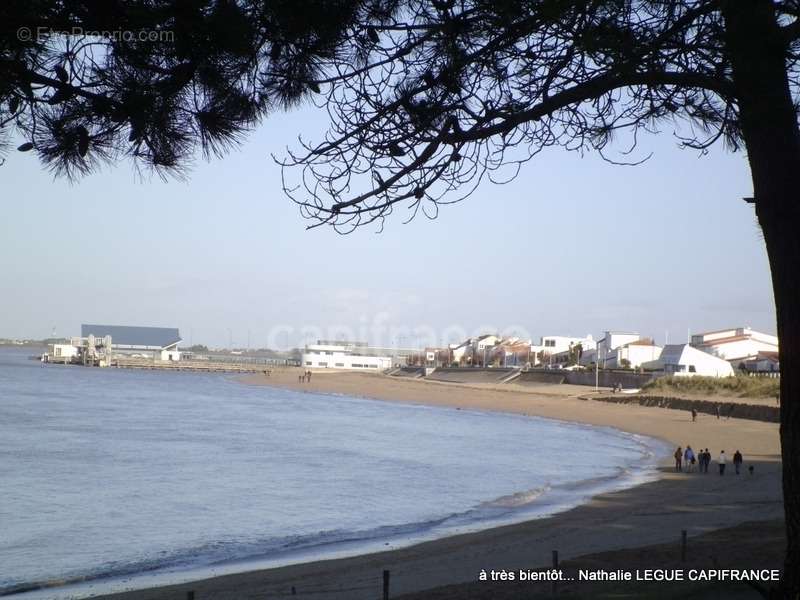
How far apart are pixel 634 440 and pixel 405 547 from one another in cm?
2452

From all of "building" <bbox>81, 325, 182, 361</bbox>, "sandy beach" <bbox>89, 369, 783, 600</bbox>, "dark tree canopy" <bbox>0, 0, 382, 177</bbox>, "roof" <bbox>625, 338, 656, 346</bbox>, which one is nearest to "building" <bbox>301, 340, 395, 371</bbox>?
"building" <bbox>81, 325, 182, 361</bbox>

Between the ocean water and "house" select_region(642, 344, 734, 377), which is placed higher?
"house" select_region(642, 344, 734, 377)

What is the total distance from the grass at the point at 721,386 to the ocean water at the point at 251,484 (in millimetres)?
13111

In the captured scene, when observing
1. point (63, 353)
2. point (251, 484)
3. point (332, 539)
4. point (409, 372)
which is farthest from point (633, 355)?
point (63, 353)

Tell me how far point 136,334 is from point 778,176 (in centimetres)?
16889

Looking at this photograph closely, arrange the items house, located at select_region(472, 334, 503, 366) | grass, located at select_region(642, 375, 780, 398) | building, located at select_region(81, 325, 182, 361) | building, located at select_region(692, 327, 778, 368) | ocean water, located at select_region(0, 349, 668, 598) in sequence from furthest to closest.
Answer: building, located at select_region(81, 325, 182, 361) < house, located at select_region(472, 334, 503, 366) < building, located at select_region(692, 327, 778, 368) < grass, located at select_region(642, 375, 780, 398) < ocean water, located at select_region(0, 349, 668, 598)

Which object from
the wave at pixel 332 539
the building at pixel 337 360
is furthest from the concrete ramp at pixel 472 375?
the wave at pixel 332 539

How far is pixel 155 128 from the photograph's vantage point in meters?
4.82

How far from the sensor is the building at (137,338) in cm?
15438

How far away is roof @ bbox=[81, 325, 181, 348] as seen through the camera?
160125mm

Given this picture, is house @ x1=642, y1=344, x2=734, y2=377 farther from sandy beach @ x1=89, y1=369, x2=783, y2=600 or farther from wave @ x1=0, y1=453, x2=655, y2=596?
wave @ x1=0, y1=453, x2=655, y2=596

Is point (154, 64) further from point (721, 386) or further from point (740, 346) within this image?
point (740, 346)

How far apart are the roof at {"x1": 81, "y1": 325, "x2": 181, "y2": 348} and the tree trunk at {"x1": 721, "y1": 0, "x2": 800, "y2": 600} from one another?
161528 mm

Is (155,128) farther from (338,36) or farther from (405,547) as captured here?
(405,547)
